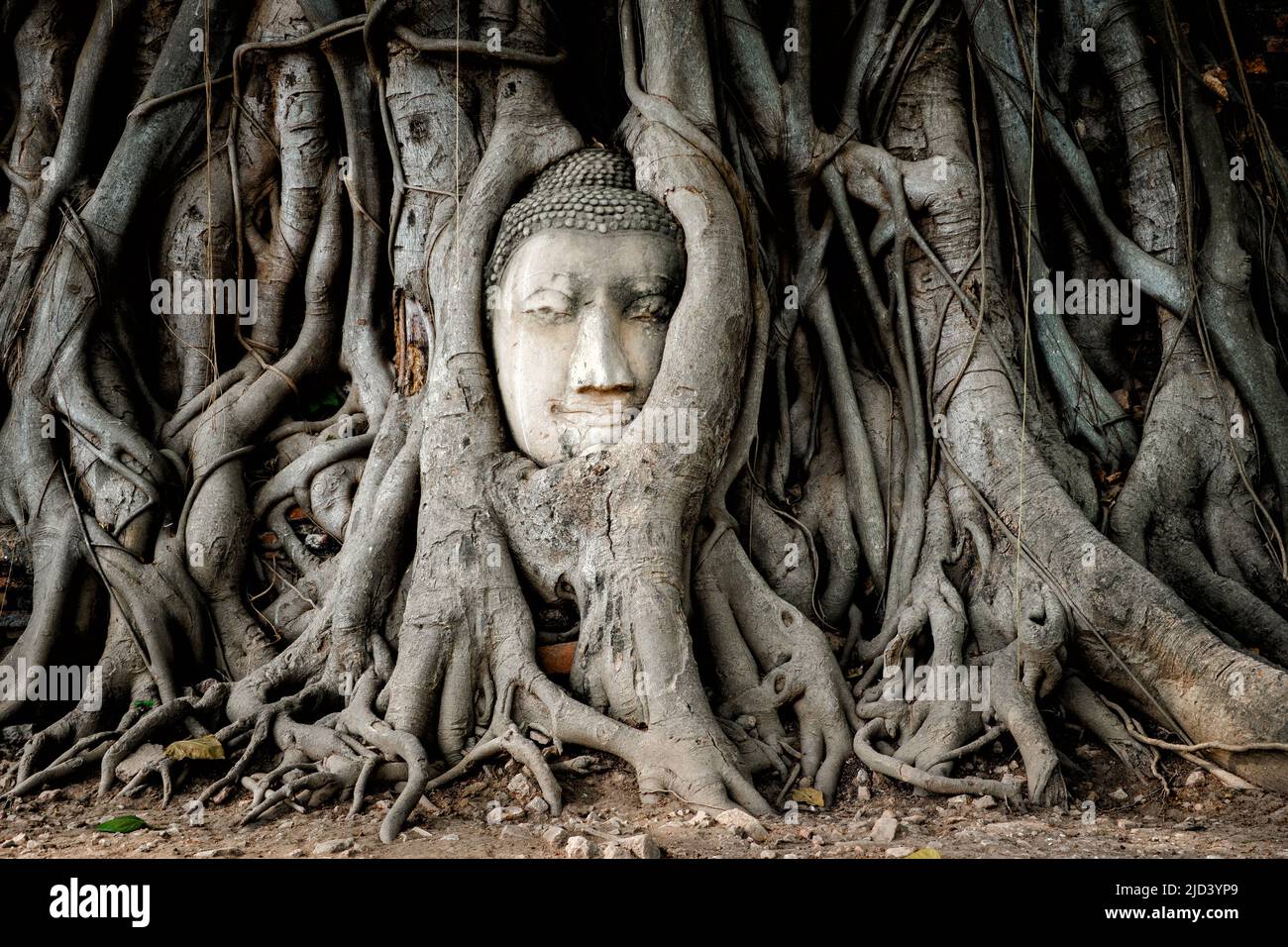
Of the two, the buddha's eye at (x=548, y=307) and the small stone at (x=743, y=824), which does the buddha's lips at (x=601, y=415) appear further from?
the small stone at (x=743, y=824)

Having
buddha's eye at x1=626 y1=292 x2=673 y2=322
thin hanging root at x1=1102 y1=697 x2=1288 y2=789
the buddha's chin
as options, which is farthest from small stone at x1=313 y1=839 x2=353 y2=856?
thin hanging root at x1=1102 y1=697 x2=1288 y2=789

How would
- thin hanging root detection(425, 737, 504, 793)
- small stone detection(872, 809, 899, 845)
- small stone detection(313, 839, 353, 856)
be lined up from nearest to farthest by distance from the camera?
small stone detection(313, 839, 353, 856)
small stone detection(872, 809, 899, 845)
thin hanging root detection(425, 737, 504, 793)

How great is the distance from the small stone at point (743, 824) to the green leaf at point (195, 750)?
1652mm

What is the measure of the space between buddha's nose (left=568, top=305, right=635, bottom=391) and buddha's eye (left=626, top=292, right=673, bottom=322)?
0.09 meters

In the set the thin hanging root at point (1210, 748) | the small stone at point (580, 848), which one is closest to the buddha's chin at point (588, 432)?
the small stone at point (580, 848)

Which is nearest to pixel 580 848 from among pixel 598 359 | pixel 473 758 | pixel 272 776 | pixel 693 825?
pixel 693 825

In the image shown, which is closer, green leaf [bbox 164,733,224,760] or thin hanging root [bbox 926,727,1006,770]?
thin hanging root [bbox 926,727,1006,770]

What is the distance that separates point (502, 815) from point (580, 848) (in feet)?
1.61

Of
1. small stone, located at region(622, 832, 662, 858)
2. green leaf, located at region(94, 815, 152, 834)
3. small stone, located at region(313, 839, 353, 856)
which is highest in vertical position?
small stone, located at region(622, 832, 662, 858)

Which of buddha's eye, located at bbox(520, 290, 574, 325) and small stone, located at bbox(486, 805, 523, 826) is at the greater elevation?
buddha's eye, located at bbox(520, 290, 574, 325)

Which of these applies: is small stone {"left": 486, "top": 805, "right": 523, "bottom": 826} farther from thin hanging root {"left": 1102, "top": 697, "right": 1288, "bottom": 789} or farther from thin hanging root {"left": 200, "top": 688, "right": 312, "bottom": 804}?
thin hanging root {"left": 1102, "top": 697, "right": 1288, "bottom": 789}

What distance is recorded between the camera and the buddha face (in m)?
3.88

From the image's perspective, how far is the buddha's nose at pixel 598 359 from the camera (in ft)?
12.6

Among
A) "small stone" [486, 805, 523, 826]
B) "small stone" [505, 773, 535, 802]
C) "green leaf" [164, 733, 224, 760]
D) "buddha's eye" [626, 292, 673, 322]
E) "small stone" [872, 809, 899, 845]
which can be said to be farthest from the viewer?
"buddha's eye" [626, 292, 673, 322]
